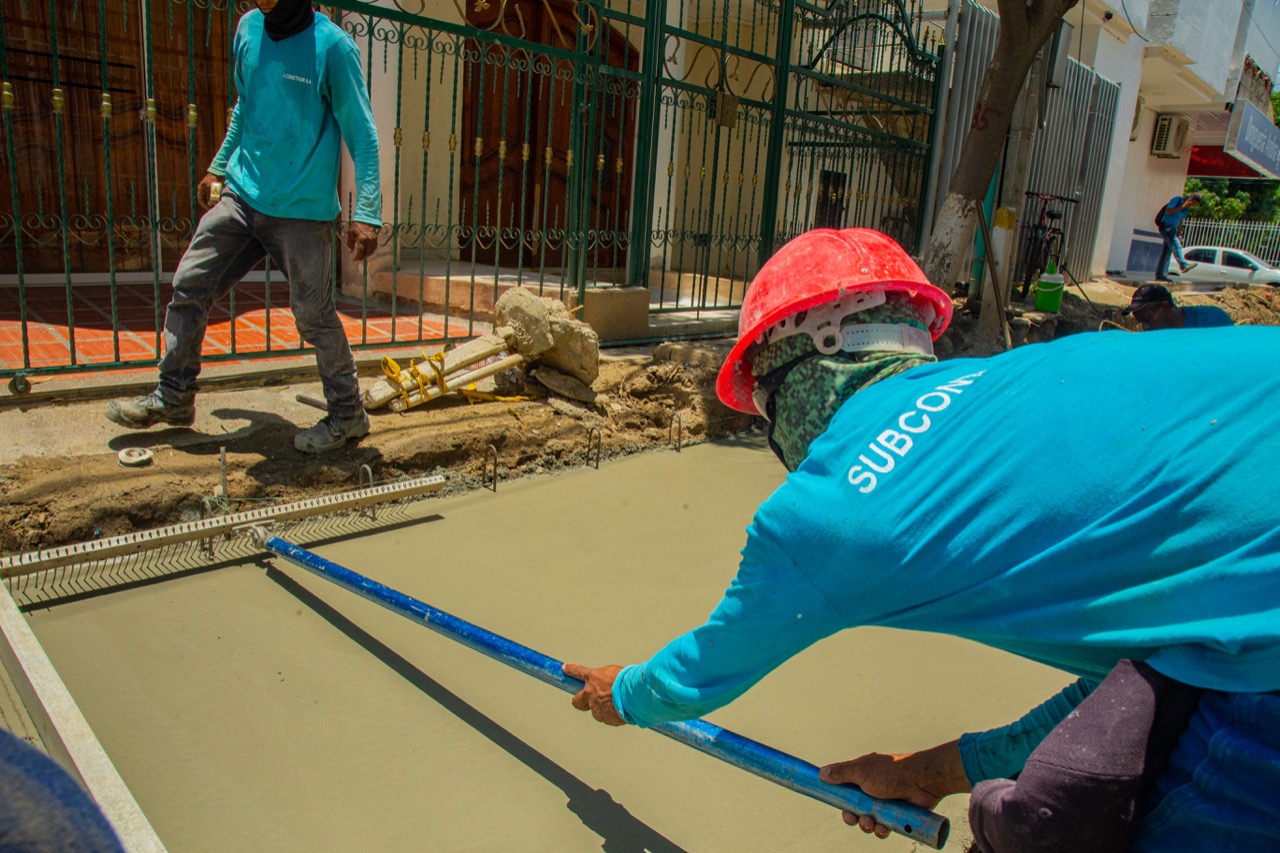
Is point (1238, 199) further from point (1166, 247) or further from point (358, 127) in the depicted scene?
point (358, 127)

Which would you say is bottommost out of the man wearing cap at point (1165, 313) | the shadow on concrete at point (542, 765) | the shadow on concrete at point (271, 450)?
the shadow on concrete at point (542, 765)

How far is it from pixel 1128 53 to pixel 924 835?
56.3 ft

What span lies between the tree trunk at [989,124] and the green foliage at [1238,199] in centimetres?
2995

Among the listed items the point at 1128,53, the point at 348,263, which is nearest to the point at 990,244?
the point at 348,263

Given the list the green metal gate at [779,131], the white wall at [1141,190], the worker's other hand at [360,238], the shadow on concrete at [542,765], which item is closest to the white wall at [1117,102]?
the white wall at [1141,190]

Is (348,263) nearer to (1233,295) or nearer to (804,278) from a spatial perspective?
(804,278)

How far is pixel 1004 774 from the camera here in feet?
4.66

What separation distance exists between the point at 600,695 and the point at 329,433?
2362 millimetres

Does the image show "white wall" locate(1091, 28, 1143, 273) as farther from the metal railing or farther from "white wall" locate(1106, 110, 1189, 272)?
Answer: the metal railing

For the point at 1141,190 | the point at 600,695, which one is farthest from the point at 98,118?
the point at 1141,190

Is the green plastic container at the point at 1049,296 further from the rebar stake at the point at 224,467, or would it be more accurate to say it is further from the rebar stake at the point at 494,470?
the rebar stake at the point at 224,467

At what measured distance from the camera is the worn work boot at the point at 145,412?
3.52m

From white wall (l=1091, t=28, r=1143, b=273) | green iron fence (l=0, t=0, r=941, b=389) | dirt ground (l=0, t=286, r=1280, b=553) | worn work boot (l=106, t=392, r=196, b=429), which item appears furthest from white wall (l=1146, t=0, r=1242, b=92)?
worn work boot (l=106, t=392, r=196, b=429)

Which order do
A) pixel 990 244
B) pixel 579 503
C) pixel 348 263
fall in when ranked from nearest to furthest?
pixel 579 503 → pixel 348 263 → pixel 990 244
